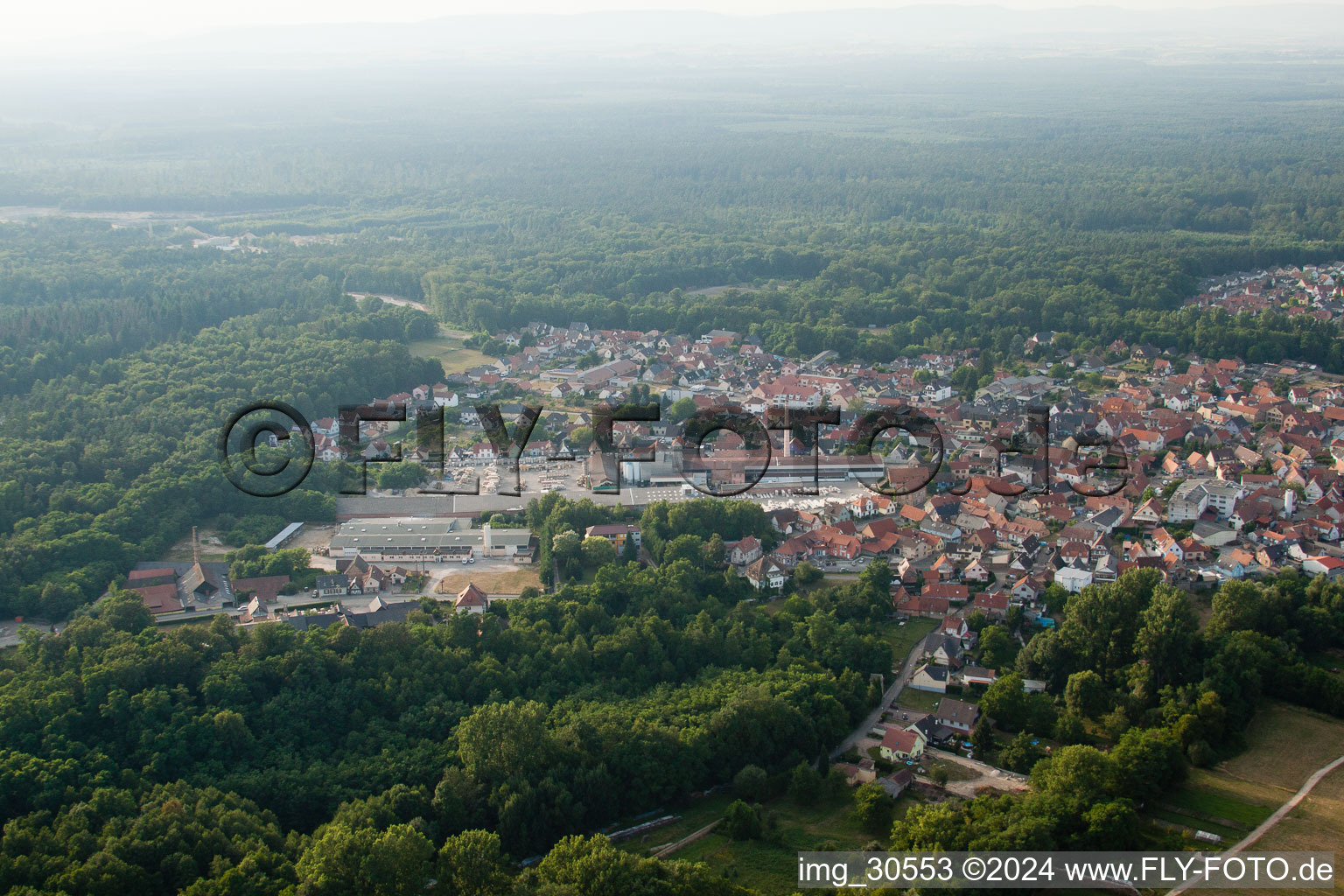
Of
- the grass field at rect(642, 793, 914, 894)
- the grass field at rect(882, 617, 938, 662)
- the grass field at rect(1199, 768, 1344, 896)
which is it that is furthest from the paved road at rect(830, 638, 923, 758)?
the grass field at rect(1199, 768, 1344, 896)

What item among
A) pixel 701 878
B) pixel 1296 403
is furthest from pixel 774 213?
pixel 701 878

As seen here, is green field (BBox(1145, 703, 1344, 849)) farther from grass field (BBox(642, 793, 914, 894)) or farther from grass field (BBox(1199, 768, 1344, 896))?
grass field (BBox(642, 793, 914, 894))

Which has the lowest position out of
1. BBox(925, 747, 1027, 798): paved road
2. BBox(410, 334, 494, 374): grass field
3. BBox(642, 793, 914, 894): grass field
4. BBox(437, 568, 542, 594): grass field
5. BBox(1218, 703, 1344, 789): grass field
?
BBox(642, 793, 914, 894): grass field

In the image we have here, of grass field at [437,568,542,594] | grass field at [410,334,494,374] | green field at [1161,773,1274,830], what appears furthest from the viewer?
grass field at [410,334,494,374]

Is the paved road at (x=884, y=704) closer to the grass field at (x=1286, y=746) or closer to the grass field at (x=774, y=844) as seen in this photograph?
the grass field at (x=774, y=844)

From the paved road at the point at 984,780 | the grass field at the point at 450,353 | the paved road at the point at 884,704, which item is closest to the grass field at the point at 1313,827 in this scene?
the paved road at the point at 984,780

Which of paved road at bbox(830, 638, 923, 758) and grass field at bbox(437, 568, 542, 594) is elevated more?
grass field at bbox(437, 568, 542, 594)

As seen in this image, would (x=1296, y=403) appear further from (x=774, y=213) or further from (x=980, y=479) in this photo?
(x=774, y=213)

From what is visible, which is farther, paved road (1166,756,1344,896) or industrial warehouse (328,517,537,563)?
industrial warehouse (328,517,537,563)
